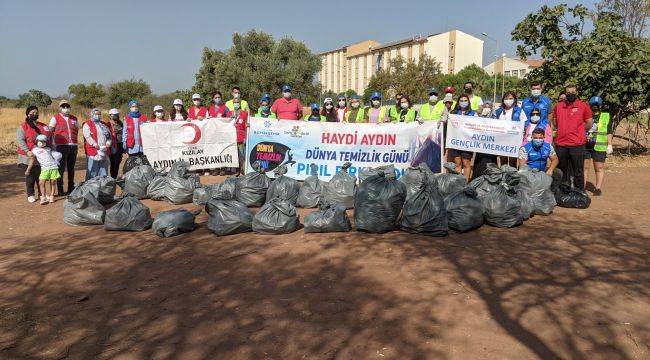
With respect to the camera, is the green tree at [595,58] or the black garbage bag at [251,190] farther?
the green tree at [595,58]

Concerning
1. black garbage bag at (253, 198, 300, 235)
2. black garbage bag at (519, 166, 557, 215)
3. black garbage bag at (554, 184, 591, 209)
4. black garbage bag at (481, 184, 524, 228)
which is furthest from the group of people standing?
black garbage bag at (253, 198, 300, 235)

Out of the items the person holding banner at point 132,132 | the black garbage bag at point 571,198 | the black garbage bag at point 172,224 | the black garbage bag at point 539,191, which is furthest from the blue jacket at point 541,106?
the person holding banner at point 132,132

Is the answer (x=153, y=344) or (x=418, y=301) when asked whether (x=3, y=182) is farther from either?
(x=418, y=301)

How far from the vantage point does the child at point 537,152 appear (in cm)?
715

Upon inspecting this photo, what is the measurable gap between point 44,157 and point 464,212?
6.73 m

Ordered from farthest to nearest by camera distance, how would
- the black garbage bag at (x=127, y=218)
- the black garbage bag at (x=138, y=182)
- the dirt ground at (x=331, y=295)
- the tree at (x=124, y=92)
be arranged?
the tree at (x=124, y=92) → the black garbage bag at (x=138, y=182) → the black garbage bag at (x=127, y=218) → the dirt ground at (x=331, y=295)

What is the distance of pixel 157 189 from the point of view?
7.66 metres

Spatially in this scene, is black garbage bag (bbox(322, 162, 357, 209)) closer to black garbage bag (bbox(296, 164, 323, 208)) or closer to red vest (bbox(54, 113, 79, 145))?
black garbage bag (bbox(296, 164, 323, 208))

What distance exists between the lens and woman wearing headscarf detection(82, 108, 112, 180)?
319 inches

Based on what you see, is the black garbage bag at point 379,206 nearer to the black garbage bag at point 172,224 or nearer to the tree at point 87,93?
the black garbage bag at point 172,224

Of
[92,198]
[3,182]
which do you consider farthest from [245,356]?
[3,182]

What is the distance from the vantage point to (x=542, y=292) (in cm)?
379

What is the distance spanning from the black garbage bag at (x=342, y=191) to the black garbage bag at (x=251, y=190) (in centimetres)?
96

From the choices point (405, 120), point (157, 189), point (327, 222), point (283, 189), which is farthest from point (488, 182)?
point (157, 189)
